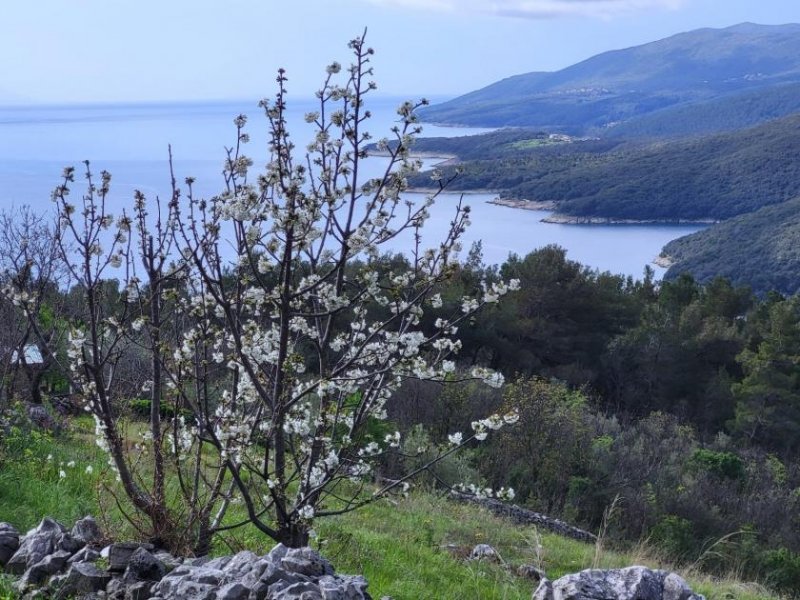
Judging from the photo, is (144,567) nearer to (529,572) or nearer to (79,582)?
(79,582)

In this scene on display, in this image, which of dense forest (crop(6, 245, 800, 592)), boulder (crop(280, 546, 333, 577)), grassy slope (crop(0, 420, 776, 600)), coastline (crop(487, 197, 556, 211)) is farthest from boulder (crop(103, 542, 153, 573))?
coastline (crop(487, 197, 556, 211))

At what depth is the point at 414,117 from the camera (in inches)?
139

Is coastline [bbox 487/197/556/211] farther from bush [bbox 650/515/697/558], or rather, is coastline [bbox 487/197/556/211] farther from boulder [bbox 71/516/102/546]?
boulder [bbox 71/516/102/546]

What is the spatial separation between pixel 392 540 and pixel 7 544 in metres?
2.63

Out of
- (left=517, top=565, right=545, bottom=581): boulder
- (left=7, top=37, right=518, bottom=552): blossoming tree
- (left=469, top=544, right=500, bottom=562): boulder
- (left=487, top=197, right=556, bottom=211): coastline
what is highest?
(left=7, top=37, right=518, bottom=552): blossoming tree

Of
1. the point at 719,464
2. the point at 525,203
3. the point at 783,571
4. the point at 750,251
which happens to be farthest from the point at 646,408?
the point at 525,203

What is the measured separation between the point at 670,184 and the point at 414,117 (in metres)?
84.7

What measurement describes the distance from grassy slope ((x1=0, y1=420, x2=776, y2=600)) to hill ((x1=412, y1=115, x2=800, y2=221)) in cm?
6186

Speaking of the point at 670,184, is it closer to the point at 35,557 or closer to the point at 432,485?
the point at 432,485

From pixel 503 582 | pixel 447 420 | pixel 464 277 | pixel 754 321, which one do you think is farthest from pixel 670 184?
pixel 503 582

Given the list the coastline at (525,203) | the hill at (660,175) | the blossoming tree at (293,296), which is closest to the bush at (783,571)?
the blossoming tree at (293,296)

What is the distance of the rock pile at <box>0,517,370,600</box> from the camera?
325 centimetres

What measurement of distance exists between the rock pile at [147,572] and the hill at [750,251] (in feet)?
162

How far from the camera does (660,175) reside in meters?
84.8
